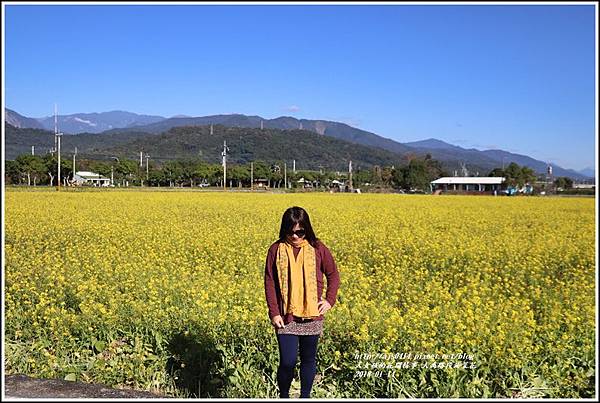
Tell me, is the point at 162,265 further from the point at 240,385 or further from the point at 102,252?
the point at 240,385

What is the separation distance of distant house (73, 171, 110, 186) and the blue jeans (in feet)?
163

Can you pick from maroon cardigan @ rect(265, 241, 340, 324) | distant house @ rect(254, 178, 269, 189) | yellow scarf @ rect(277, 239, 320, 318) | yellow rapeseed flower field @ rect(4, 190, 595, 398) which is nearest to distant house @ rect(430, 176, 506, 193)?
distant house @ rect(254, 178, 269, 189)

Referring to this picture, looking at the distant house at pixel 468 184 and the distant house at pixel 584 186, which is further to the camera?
the distant house at pixel 468 184

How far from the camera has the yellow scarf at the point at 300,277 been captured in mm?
3934

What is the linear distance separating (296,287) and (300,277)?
0.07 m

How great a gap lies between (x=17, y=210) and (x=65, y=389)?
14649 mm

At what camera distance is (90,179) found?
56.6 metres

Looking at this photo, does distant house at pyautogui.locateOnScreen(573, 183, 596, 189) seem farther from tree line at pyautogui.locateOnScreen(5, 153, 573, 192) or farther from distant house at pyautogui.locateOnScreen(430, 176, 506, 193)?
distant house at pyautogui.locateOnScreen(430, 176, 506, 193)

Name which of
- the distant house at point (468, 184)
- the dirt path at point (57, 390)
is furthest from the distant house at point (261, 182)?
the dirt path at point (57, 390)

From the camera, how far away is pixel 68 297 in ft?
23.7

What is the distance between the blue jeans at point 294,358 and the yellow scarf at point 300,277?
18 cm

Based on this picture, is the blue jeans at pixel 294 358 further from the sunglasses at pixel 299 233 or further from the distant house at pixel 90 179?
the distant house at pixel 90 179

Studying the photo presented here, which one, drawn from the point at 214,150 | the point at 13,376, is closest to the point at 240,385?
the point at 13,376

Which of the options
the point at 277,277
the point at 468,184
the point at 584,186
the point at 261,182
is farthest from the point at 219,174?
the point at 277,277
